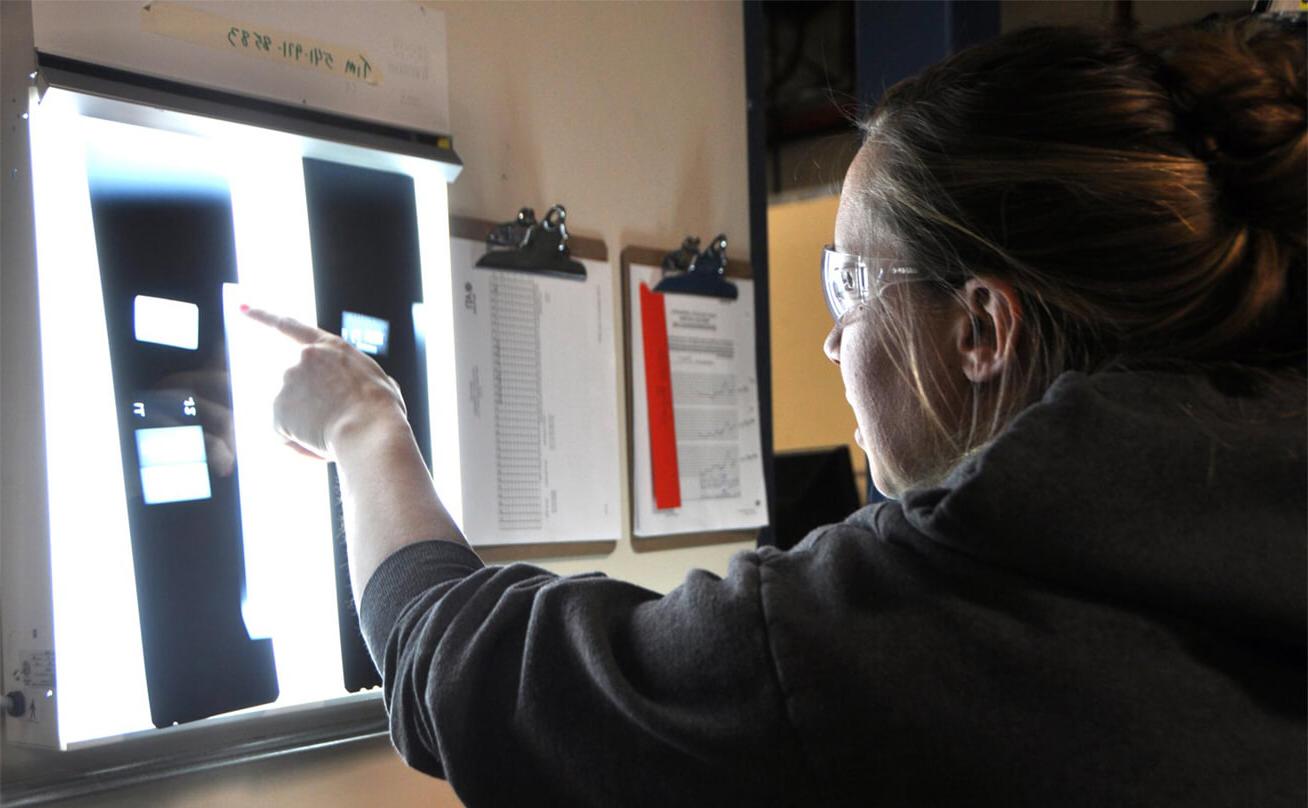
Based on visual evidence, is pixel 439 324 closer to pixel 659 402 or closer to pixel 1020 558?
pixel 659 402

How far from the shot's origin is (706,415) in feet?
5.42

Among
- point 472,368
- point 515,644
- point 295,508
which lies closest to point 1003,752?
point 515,644

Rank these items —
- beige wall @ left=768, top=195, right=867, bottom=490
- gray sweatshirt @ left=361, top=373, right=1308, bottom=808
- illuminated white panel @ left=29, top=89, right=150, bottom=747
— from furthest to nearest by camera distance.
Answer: beige wall @ left=768, top=195, right=867, bottom=490 < illuminated white panel @ left=29, top=89, right=150, bottom=747 < gray sweatshirt @ left=361, top=373, right=1308, bottom=808

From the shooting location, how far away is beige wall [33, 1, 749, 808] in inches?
46.9

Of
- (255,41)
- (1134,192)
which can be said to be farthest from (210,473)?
(1134,192)

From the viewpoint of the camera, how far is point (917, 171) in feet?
2.43

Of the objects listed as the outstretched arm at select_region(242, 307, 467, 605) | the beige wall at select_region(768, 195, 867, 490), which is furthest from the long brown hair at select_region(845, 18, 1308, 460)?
the beige wall at select_region(768, 195, 867, 490)

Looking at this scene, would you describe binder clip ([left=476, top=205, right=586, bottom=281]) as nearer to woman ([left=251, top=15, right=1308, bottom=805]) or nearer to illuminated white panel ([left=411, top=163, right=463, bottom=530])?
illuminated white panel ([left=411, top=163, right=463, bottom=530])

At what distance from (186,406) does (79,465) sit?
0.10 m

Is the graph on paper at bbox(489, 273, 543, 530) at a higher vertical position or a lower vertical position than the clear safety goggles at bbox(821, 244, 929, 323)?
lower

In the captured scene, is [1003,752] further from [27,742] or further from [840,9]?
[840,9]

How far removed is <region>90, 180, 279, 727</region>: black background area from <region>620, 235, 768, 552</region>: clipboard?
0.60 m

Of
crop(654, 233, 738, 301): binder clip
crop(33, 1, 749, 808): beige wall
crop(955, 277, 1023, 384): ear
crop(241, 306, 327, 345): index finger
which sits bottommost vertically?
crop(955, 277, 1023, 384): ear

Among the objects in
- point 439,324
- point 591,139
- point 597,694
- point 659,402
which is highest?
point 591,139
